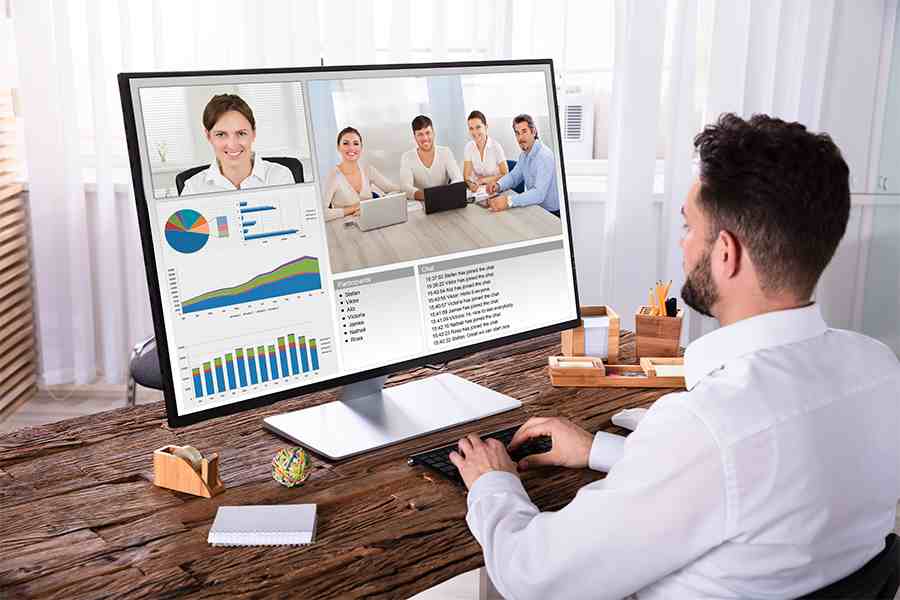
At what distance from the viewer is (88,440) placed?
156 centimetres

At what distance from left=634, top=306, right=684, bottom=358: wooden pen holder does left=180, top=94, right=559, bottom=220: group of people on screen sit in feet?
1.03

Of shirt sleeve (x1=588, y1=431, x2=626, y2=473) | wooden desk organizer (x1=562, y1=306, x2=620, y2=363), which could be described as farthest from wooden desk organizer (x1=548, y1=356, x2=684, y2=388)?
shirt sleeve (x1=588, y1=431, x2=626, y2=473)

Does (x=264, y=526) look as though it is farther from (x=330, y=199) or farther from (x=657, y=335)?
(x=657, y=335)

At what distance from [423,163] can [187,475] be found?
61 cm

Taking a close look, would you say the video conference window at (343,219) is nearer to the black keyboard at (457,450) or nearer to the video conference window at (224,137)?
the video conference window at (224,137)

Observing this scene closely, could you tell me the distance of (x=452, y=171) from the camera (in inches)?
66.0

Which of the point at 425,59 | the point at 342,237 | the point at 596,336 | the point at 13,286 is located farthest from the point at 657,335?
the point at 13,286

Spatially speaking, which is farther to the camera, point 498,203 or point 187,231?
point 498,203

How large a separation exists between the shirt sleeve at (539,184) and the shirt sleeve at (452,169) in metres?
0.14

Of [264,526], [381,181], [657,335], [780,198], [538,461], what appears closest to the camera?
[780,198]

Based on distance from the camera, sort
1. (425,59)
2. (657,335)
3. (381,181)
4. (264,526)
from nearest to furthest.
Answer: (264,526)
(381,181)
(657,335)
(425,59)

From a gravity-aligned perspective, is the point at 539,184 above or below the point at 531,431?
Answer: above

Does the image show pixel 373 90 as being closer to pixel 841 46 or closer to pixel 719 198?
pixel 719 198

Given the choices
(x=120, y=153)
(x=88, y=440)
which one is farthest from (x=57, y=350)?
(x=88, y=440)
